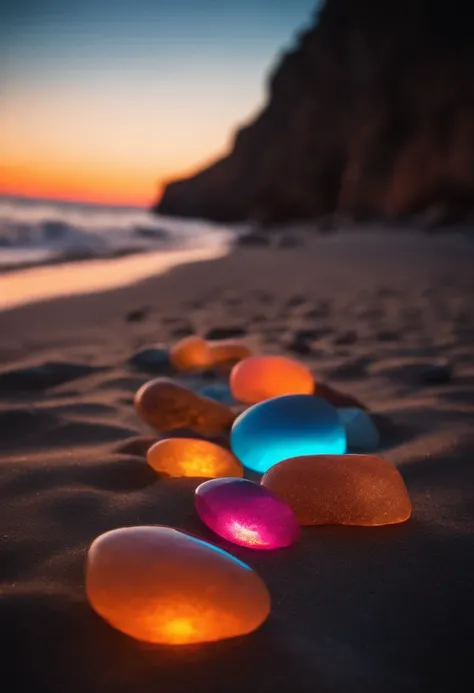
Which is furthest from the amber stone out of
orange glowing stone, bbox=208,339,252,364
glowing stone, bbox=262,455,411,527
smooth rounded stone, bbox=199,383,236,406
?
glowing stone, bbox=262,455,411,527

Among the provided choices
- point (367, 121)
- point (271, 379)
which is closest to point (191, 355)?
point (271, 379)

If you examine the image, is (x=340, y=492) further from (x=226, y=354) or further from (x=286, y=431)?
(x=226, y=354)

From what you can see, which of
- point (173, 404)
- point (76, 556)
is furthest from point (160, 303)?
point (76, 556)

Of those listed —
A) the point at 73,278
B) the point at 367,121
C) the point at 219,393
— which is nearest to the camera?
the point at 219,393

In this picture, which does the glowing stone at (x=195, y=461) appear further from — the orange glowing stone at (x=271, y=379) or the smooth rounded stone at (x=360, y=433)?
the orange glowing stone at (x=271, y=379)

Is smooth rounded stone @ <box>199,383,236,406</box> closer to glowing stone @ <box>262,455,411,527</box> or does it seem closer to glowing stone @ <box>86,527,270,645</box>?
glowing stone @ <box>262,455,411,527</box>

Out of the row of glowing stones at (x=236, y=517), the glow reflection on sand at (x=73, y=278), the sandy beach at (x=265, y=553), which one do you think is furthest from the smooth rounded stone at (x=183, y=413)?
the glow reflection on sand at (x=73, y=278)

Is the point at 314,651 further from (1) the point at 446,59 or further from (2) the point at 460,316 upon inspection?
(1) the point at 446,59
